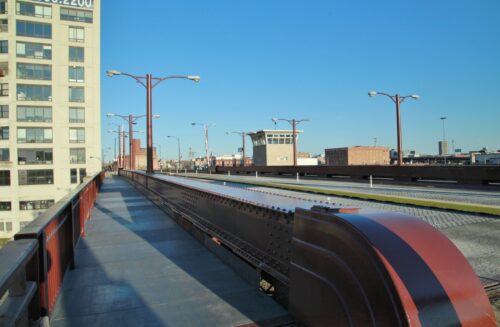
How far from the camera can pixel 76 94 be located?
6869cm

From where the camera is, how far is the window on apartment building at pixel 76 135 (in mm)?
67875

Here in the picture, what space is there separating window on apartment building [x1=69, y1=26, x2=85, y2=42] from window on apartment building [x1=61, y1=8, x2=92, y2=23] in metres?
1.42

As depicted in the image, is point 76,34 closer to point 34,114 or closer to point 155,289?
point 34,114

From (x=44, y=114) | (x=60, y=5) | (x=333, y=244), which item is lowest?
(x=333, y=244)

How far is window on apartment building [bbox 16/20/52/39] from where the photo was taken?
65.1 m

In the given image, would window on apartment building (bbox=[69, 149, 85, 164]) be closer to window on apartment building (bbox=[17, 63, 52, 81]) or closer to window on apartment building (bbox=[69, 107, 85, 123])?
window on apartment building (bbox=[69, 107, 85, 123])

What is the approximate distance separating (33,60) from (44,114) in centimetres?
865

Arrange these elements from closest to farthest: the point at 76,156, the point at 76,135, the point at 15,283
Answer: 1. the point at 15,283
2. the point at 76,156
3. the point at 76,135

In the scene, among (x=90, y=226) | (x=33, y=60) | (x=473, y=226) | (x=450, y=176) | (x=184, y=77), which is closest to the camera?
(x=473, y=226)

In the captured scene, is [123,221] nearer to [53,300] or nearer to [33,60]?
[53,300]

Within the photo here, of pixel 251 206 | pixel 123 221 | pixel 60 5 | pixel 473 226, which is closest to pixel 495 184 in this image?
pixel 473 226

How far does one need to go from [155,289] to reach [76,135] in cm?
6860

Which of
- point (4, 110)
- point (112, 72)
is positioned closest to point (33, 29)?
point (4, 110)

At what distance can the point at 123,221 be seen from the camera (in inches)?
479
